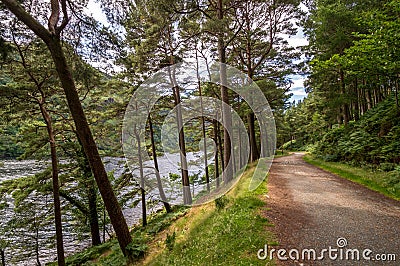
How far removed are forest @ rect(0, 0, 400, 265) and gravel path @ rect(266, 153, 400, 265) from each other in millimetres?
1698

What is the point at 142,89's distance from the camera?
14172 mm

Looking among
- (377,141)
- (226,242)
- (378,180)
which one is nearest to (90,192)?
(226,242)

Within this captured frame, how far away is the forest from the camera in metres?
7.16

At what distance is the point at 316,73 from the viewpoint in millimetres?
18016

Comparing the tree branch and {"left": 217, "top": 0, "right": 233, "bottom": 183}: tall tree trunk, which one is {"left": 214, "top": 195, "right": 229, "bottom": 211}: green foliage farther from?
the tree branch

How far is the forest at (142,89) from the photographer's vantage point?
7164 mm

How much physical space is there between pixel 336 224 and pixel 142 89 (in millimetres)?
11976

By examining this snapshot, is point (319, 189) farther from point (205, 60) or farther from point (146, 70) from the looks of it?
point (205, 60)

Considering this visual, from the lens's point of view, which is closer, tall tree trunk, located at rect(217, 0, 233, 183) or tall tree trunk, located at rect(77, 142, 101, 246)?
tall tree trunk, located at rect(217, 0, 233, 183)

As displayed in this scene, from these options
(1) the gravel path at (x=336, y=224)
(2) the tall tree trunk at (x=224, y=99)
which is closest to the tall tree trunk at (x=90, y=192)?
(2) the tall tree trunk at (x=224, y=99)

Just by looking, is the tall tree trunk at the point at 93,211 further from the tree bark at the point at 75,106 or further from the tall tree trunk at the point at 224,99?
the tall tree trunk at the point at 224,99

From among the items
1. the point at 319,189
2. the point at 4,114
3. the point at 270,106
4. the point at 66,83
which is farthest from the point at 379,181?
the point at 4,114

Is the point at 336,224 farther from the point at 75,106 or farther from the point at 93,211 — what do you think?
the point at 93,211

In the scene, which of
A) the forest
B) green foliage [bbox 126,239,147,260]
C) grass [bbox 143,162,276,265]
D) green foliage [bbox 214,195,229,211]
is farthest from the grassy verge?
green foliage [bbox 126,239,147,260]
